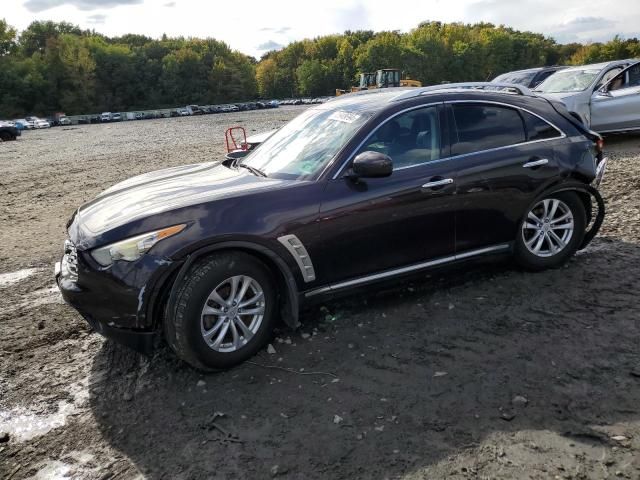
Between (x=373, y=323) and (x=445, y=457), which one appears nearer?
(x=445, y=457)

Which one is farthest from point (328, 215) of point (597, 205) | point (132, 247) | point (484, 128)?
point (597, 205)

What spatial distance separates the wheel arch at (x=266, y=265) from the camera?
350 cm

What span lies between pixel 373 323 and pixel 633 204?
457 cm

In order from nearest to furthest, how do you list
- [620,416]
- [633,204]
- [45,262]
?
[620,416]
[45,262]
[633,204]

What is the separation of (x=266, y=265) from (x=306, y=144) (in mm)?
1209

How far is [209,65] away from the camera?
405ft

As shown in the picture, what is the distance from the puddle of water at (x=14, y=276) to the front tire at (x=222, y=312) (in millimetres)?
3193

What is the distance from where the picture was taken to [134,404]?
11.4 feet

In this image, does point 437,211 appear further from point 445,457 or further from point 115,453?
point 115,453

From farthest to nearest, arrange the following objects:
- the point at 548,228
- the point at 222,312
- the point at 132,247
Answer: the point at 548,228 → the point at 222,312 → the point at 132,247

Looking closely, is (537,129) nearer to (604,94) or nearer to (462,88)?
(462,88)

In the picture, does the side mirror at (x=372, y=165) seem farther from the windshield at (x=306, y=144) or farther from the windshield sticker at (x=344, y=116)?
the windshield sticker at (x=344, y=116)

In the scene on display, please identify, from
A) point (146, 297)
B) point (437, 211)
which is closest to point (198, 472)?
point (146, 297)

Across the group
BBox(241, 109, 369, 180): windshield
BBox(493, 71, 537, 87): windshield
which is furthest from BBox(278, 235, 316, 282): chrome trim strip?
BBox(493, 71, 537, 87): windshield
